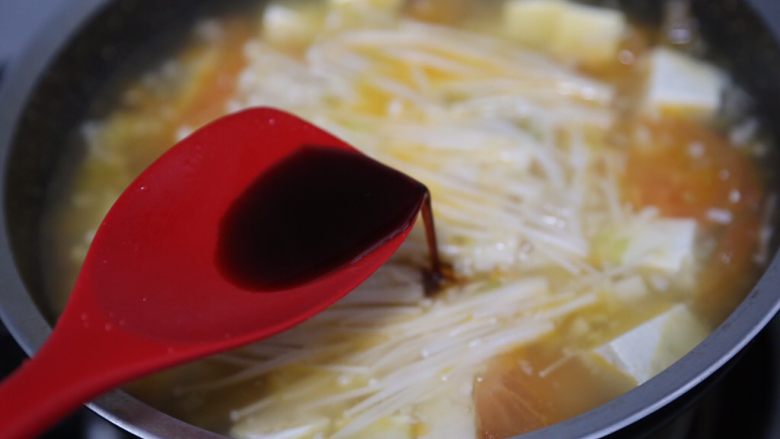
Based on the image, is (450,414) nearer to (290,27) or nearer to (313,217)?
(313,217)

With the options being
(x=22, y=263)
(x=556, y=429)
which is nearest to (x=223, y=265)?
(x=22, y=263)

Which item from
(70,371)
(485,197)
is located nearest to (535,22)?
(485,197)

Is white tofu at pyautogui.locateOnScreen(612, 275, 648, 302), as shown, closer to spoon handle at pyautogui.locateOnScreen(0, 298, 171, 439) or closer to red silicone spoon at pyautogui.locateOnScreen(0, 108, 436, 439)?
red silicone spoon at pyautogui.locateOnScreen(0, 108, 436, 439)

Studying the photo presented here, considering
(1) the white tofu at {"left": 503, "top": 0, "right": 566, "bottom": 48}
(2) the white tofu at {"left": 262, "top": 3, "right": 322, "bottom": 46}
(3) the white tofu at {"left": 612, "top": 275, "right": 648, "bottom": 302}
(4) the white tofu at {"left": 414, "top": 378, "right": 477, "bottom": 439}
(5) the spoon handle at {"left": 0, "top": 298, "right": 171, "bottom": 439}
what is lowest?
(4) the white tofu at {"left": 414, "top": 378, "right": 477, "bottom": 439}

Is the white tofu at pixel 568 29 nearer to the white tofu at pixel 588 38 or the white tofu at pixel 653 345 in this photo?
the white tofu at pixel 588 38

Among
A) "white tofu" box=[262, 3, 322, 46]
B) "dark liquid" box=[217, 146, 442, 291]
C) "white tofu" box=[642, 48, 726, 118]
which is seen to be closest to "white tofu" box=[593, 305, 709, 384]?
"dark liquid" box=[217, 146, 442, 291]

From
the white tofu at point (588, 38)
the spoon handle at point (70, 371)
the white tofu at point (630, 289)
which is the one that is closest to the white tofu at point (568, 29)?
the white tofu at point (588, 38)

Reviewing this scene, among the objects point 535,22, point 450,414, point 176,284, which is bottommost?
point 450,414
